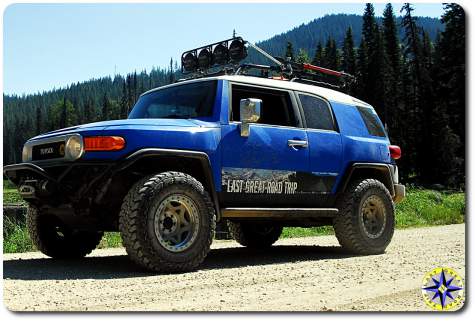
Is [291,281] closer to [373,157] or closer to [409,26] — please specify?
[373,157]

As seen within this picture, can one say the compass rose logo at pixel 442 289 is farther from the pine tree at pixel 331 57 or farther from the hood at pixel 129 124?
the pine tree at pixel 331 57

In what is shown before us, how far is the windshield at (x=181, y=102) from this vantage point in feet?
19.0

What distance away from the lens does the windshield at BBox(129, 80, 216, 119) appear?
5785 mm

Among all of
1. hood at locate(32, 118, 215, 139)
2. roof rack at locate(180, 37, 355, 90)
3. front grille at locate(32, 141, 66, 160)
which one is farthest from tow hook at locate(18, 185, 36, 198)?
roof rack at locate(180, 37, 355, 90)

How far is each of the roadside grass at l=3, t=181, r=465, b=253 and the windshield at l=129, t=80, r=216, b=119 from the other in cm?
280

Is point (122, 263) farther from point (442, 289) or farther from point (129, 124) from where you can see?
point (442, 289)

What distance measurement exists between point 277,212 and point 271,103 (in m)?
1.25

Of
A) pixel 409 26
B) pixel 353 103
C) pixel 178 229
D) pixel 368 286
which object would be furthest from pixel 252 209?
pixel 409 26

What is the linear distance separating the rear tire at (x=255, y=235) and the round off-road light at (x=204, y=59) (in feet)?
8.35

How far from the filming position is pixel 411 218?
1273 centimetres

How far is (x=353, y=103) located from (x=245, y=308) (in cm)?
445

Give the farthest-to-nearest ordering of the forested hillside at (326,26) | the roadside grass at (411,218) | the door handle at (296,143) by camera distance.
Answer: the roadside grass at (411,218) < the forested hillside at (326,26) < the door handle at (296,143)

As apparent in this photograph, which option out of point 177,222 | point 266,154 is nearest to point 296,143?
point 266,154

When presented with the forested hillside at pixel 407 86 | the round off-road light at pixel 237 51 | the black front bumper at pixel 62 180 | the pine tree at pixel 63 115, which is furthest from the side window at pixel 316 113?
the pine tree at pixel 63 115
